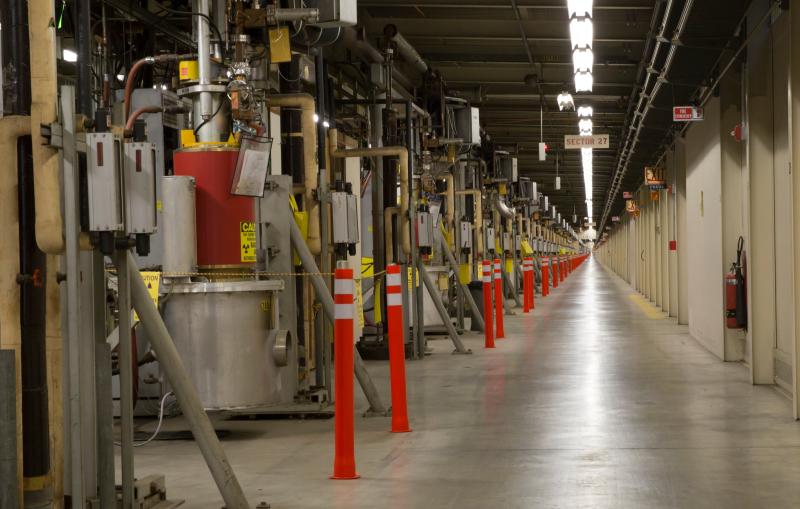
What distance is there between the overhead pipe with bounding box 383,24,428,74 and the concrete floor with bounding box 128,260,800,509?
401 cm

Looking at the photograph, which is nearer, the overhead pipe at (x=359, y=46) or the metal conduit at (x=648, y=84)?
the metal conduit at (x=648, y=84)

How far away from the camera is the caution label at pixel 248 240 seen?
6891mm

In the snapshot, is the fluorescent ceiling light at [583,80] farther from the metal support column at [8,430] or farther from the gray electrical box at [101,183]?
the metal support column at [8,430]

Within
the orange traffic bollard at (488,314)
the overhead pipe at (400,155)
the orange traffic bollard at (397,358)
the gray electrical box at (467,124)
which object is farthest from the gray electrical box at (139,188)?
the gray electrical box at (467,124)

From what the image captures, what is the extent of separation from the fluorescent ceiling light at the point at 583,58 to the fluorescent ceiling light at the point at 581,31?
13 cm

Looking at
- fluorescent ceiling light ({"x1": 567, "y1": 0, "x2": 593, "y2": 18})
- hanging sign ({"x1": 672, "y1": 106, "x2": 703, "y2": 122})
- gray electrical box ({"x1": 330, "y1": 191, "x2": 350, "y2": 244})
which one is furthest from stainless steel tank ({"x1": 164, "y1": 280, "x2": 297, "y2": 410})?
hanging sign ({"x1": 672, "y1": 106, "x2": 703, "y2": 122})

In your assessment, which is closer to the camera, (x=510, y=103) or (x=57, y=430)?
(x=57, y=430)

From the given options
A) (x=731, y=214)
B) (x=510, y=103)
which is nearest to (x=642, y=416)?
(x=731, y=214)

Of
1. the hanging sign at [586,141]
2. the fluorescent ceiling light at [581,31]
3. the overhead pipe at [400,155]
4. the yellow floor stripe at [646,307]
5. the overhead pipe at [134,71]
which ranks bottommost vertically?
the yellow floor stripe at [646,307]

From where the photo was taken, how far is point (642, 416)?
7598 millimetres

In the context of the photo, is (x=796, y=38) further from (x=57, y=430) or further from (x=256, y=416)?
(x=57, y=430)

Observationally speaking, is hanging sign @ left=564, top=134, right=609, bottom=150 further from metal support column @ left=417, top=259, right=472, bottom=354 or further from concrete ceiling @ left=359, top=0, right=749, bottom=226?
metal support column @ left=417, top=259, right=472, bottom=354

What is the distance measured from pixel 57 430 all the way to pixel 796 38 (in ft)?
17.1

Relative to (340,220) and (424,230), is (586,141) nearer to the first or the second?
(424,230)
